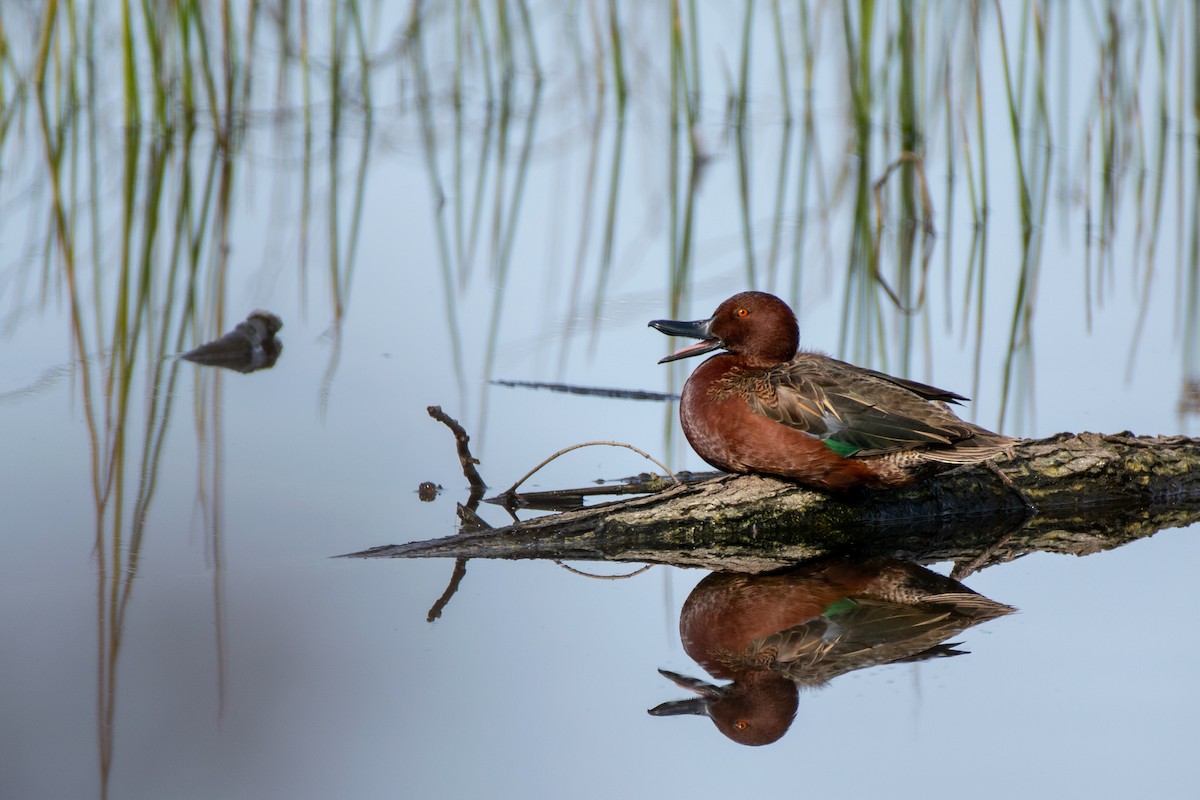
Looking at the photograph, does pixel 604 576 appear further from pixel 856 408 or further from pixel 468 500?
pixel 856 408

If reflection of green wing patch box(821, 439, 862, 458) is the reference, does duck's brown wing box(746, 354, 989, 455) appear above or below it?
above

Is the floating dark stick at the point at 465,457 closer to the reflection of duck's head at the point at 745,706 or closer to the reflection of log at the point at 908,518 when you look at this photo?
the reflection of log at the point at 908,518

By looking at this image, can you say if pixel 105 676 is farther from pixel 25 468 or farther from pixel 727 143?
pixel 727 143

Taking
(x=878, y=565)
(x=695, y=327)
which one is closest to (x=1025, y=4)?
(x=695, y=327)

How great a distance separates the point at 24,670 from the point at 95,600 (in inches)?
17.4

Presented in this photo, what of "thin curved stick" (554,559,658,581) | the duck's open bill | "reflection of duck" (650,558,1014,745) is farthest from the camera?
the duck's open bill

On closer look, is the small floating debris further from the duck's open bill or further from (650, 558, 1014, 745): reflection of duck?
(650, 558, 1014, 745): reflection of duck

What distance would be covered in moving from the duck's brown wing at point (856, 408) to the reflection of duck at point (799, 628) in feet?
1.30

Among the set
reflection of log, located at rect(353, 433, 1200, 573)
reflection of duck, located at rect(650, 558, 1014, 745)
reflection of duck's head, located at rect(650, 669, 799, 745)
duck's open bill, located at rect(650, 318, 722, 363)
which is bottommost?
reflection of duck's head, located at rect(650, 669, 799, 745)

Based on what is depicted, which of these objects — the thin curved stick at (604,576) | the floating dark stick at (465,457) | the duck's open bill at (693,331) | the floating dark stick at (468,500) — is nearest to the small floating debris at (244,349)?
the floating dark stick at (468,500)

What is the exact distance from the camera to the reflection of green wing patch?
448cm

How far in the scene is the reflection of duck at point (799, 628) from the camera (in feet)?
10.9

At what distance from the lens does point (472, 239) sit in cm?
836

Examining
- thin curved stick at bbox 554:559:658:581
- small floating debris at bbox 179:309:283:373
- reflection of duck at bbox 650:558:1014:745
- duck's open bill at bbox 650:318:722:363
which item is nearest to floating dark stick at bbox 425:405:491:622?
thin curved stick at bbox 554:559:658:581
